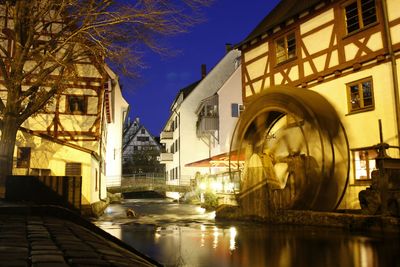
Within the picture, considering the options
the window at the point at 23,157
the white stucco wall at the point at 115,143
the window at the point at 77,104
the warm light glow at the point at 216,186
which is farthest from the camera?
the white stucco wall at the point at 115,143

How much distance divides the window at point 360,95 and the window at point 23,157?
14.2 m

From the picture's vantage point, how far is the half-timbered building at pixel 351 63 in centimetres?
1352

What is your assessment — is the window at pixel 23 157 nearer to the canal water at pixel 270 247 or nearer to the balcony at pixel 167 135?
the canal water at pixel 270 247

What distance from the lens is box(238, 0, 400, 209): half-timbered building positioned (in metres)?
13.5

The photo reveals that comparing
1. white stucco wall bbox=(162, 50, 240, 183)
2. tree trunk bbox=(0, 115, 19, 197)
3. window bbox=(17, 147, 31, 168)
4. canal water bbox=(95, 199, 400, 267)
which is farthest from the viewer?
white stucco wall bbox=(162, 50, 240, 183)

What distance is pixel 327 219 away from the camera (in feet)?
39.2

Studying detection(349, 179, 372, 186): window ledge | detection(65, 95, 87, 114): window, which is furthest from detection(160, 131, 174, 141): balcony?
detection(349, 179, 372, 186): window ledge

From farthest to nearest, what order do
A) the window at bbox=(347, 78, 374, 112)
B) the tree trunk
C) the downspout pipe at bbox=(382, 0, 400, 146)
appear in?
the window at bbox=(347, 78, 374, 112) → the downspout pipe at bbox=(382, 0, 400, 146) → the tree trunk

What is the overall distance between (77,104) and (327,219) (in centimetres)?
1492

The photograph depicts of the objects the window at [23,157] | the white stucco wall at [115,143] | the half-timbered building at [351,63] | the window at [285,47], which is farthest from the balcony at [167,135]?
the window at [285,47]

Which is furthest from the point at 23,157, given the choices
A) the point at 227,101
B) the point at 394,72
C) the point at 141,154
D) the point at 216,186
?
the point at 141,154

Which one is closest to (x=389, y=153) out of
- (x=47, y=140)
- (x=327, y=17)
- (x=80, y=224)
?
(x=327, y=17)

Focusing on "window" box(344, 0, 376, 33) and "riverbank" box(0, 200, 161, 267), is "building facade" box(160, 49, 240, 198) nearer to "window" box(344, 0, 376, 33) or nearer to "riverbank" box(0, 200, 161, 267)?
"window" box(344, 0, 376, 33)

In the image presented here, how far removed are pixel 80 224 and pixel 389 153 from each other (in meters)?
10.4
